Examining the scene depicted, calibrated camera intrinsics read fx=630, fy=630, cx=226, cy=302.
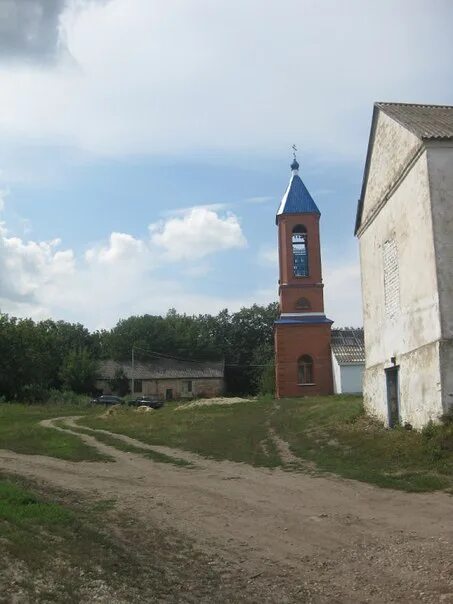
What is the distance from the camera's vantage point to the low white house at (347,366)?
39.2m

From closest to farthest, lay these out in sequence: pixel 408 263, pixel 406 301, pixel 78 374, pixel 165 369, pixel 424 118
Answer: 1. pixel 408 263
2. pixel 406 301
3. pixel 424 118
4. pixel 78 374
5. pixel 165 369

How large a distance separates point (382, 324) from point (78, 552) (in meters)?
14.6

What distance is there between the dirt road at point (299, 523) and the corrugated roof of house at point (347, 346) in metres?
26.3

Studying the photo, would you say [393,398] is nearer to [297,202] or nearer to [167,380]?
[297,202]

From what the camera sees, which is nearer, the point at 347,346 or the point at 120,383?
the point at 347,346

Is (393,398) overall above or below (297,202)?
below

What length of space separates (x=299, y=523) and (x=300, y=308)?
34.3 metres

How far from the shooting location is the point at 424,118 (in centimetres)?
1844

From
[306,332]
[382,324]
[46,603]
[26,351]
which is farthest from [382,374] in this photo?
[26,351]

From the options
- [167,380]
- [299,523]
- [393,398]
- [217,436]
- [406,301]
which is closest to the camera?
[299,523]

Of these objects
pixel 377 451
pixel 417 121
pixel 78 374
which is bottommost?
pixel 377 451

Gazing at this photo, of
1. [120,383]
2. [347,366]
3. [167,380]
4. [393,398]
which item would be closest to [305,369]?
[347,366]

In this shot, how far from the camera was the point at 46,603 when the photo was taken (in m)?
5.05

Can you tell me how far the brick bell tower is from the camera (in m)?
41.5
